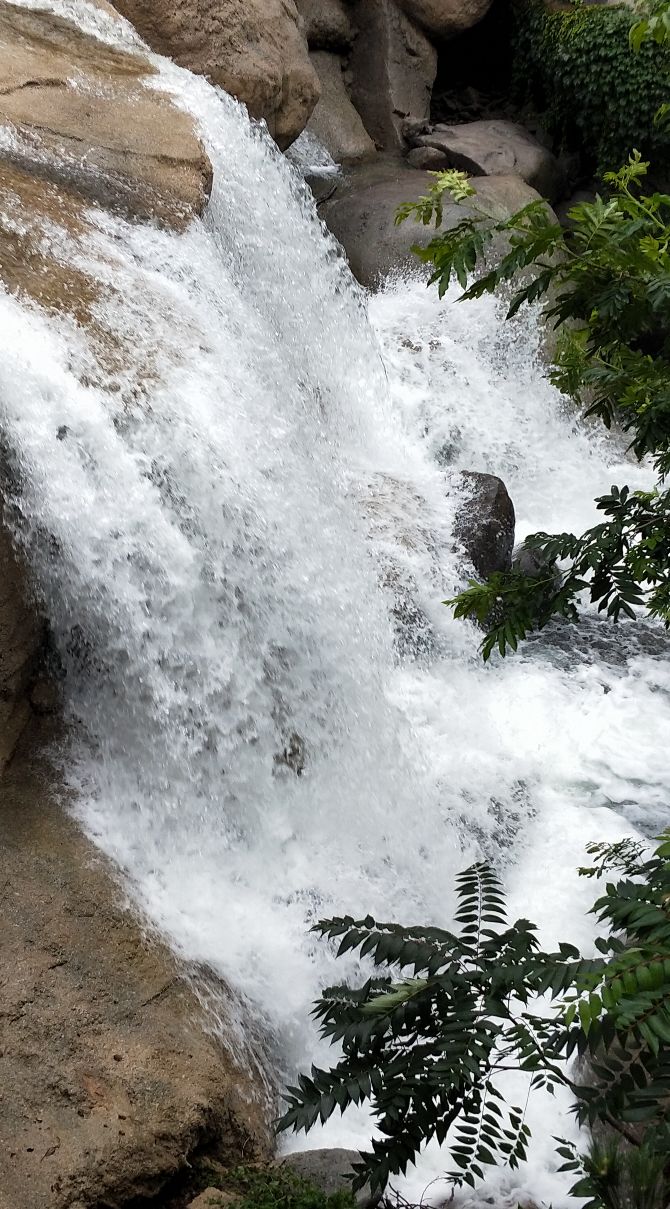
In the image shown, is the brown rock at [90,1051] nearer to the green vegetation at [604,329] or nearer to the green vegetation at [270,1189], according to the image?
the green vegetation at [270,1189]

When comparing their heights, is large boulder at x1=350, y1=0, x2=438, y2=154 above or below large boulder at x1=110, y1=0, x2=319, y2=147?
above

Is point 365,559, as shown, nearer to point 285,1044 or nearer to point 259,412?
point 259,412

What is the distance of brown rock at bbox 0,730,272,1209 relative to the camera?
2.94m

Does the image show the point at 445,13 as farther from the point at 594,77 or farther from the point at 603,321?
the point at 603,321

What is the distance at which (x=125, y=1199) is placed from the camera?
2.96 meters

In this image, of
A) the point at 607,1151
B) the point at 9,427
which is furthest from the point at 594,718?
the point at 607,1151

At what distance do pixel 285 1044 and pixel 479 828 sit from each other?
51.8 inches

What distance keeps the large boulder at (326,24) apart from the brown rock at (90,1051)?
853cm

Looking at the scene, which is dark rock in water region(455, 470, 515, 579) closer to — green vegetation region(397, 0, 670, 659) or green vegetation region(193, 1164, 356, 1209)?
green vegetation region(397, 0, 670, 659)

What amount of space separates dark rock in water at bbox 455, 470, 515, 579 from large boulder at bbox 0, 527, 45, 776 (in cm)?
285

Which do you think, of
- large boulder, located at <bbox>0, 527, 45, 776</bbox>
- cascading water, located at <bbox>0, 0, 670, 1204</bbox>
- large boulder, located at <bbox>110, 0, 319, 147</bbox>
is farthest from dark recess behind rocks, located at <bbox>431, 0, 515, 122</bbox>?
large boulder, located at <bbox>0, 527, 45, 776</bbox>

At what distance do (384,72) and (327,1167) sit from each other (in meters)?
9.82

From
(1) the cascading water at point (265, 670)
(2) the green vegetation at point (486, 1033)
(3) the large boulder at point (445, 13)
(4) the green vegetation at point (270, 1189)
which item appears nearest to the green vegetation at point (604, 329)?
(2) the green vegetation at point (486, 1033)

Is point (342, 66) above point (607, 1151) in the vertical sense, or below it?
above
